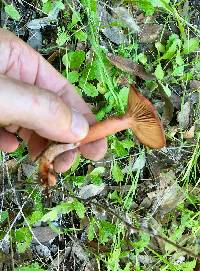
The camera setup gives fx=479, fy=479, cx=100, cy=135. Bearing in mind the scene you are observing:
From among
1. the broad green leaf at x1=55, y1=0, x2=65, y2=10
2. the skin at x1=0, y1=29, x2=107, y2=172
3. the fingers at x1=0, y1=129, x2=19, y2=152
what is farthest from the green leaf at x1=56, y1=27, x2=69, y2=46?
the fingers at x1=0, y1=129, x2=19, y2=152

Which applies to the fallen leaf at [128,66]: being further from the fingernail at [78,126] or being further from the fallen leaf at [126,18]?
the fingernail at [78,126]

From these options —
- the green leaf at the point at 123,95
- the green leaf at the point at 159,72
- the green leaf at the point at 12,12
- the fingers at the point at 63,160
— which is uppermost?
the green leaf at the point at 12,12

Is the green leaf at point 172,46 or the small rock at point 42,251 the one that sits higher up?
the green leaf at point 172,46

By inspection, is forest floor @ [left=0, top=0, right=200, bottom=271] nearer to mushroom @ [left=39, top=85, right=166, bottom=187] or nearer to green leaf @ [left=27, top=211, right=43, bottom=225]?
green leaf @ [left=27, top=211, right=43, bottom=225]

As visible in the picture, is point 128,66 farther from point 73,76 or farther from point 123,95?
Result: point 73,76

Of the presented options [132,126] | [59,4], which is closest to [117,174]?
[132,126]

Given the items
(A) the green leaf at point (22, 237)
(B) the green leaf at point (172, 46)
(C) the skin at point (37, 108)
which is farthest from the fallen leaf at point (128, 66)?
(A) the green leaf at point (22, 237)

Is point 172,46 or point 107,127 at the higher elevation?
point 172,46
